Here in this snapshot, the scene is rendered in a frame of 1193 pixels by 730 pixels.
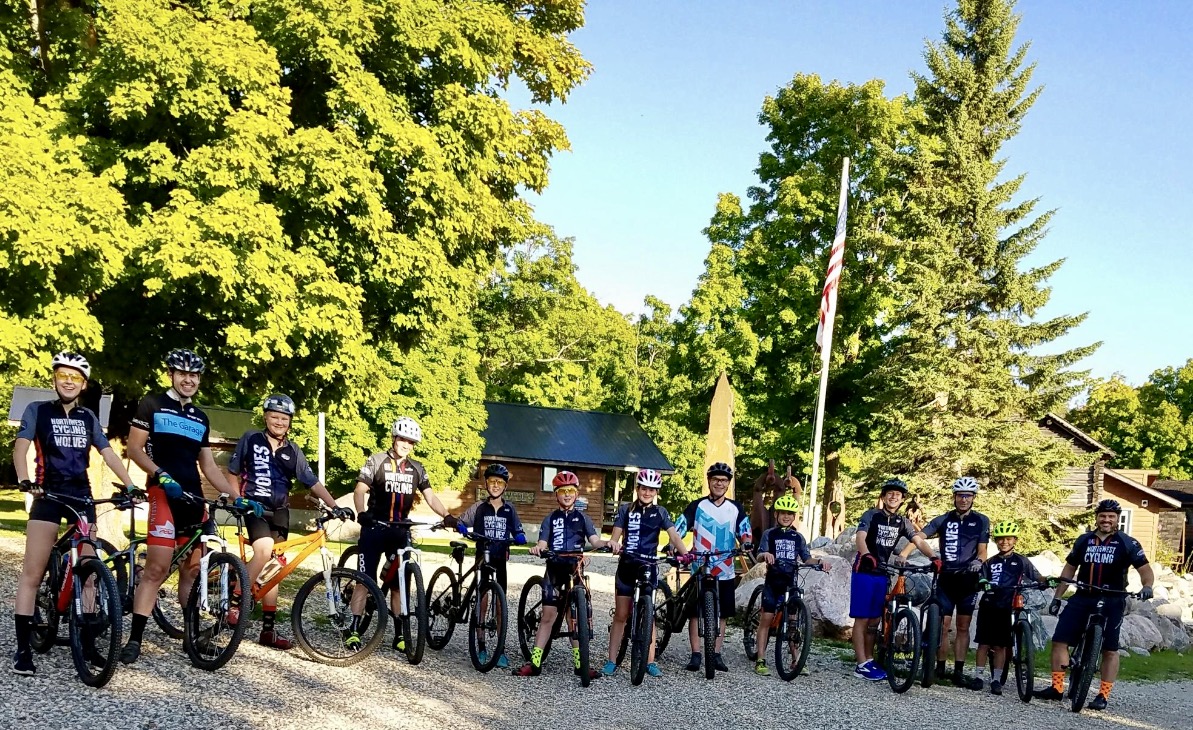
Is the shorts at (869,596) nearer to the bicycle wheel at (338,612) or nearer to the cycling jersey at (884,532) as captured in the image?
the cycling jersey at (884,532)

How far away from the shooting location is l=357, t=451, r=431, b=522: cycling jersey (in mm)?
8734

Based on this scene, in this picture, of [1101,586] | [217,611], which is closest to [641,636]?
[217,611]

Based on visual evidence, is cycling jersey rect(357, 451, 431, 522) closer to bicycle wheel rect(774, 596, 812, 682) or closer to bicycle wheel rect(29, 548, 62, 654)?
bicycle wheel rect(29, 548, 62, 654)

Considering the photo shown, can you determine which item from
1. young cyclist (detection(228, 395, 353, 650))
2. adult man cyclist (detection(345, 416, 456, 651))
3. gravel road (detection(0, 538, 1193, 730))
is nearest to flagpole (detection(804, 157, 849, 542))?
gravel road (detection(0, 538, 1193, 730))

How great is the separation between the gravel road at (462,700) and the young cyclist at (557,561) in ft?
0.64

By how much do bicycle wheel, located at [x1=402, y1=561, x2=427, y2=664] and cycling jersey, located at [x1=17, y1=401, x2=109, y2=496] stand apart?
2534 millimetres

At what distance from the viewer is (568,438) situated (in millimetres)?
40812

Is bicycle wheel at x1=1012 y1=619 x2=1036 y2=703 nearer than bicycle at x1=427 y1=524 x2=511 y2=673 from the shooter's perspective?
No

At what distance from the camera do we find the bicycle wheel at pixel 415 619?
8.43m

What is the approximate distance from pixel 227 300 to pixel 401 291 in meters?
2.98

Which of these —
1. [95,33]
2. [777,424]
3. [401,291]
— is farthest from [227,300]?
[777,424]

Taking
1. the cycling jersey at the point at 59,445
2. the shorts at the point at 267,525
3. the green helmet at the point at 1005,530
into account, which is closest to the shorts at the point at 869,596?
the green helmet at the point at 1005,530

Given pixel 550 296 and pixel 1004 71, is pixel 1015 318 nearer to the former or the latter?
pixel 1004 71

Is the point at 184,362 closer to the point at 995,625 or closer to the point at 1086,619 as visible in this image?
the point at 995,625
